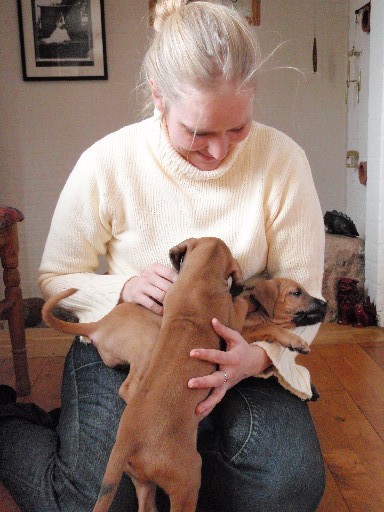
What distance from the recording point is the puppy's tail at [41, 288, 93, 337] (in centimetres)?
122

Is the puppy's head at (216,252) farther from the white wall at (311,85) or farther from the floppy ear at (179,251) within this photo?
the white wall at (311,85)

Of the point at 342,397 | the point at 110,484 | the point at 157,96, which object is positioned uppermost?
the point at 157,96

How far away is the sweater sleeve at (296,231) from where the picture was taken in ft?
4.76

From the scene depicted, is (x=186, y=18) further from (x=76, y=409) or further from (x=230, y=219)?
(x=76, y=409)

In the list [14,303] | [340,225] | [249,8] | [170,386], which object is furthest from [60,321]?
[249,8]

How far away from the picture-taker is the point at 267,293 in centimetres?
142

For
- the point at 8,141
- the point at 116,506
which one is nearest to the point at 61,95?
the point at 8,141

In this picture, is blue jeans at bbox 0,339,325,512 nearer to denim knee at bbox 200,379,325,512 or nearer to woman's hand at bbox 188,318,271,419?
A: denim knee at bbox 200,379,325,512

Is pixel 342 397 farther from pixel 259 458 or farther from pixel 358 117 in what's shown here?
pixel 358 117

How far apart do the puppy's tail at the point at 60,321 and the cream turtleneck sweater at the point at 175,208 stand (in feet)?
0.40

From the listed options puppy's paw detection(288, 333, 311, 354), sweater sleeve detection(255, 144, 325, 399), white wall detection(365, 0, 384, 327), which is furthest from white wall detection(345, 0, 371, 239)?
puppy's paw detection(288, 333, 311, 354)

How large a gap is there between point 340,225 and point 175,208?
5.94 feet

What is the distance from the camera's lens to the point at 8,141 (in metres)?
3.26

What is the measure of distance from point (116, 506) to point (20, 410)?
1.35 feet
